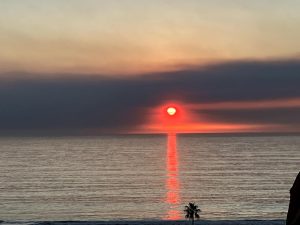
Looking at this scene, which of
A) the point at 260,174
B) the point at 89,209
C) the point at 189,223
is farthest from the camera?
the point at 260,174

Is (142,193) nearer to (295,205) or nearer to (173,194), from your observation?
(173,194)

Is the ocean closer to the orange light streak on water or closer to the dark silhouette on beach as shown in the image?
the orange light streak on water

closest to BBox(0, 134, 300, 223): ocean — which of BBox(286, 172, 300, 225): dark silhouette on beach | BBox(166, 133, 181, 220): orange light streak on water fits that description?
BBox(166, 133, 181, 220): orange light streak on water

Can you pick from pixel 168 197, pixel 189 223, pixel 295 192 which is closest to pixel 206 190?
pixel 168 197

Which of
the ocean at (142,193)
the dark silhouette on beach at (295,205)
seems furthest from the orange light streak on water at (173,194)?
the dark silhouette on beach at (295,205)

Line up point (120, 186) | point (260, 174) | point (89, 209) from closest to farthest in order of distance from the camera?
point (89, 209), point (120, 186), point (260, 174)

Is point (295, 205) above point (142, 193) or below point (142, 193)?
below

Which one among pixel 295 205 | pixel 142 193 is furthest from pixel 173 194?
pixel 295 205

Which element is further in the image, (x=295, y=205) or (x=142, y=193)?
(x=142, y=193)

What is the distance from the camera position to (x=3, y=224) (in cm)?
7981

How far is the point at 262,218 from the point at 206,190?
144 feet

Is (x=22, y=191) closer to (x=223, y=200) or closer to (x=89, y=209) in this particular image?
(x=89, y=209)

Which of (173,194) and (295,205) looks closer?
(295,205)

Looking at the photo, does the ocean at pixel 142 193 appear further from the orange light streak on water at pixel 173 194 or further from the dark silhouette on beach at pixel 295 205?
the dark silhouette on beach at pixel 295 205
